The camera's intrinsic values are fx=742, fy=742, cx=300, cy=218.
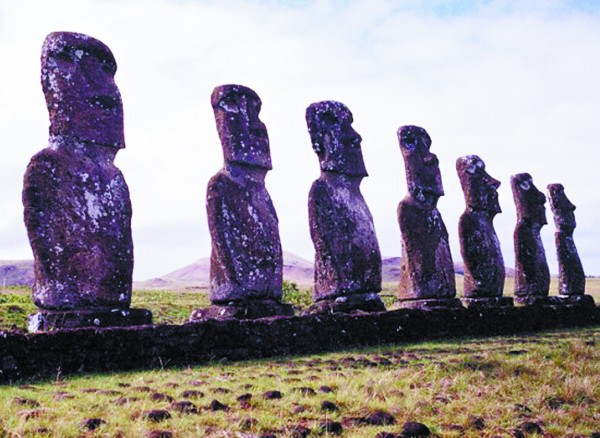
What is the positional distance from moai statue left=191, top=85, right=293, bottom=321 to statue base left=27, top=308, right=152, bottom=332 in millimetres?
1770

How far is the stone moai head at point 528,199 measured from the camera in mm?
19016

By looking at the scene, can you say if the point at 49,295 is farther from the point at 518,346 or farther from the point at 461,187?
the point at 461,187

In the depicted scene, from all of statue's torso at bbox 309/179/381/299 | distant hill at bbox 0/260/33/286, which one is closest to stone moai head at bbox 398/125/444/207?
statue's torso at bbox 309/179/381/299

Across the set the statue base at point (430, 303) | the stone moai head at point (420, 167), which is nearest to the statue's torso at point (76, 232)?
the statue base at point (430, 303)

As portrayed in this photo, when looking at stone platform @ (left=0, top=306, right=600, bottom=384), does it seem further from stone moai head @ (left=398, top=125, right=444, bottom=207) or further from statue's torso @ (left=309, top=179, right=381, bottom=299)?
stone moai head @ (left=398, top=125, right=444, bottom=207)

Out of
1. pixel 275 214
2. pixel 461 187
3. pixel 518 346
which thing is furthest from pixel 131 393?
pixel 461 187

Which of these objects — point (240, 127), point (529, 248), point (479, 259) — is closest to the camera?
point (240, 127)

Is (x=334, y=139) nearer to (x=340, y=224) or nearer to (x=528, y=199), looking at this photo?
(x=340, y=224)

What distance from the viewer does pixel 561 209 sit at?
69.0 feet

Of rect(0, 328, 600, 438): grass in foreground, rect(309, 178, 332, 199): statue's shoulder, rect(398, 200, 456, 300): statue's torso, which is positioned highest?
rect(309, 178, 332, 199): statue's shoulder

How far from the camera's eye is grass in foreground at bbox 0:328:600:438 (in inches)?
211

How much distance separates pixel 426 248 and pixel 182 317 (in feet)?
20.3

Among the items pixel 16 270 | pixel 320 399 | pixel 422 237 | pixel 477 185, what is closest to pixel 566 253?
pixel 477 185

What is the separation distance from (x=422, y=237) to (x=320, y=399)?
886cm
